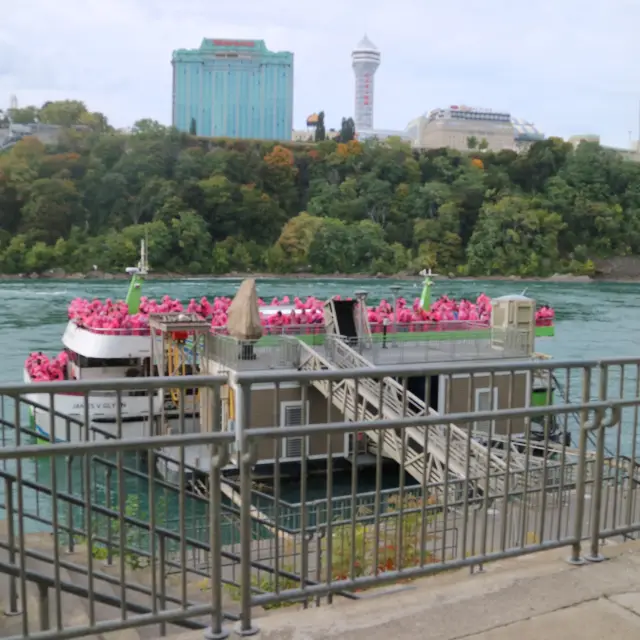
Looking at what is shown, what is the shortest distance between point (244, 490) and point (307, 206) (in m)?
122

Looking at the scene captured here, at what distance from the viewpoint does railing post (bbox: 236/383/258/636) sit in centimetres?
348

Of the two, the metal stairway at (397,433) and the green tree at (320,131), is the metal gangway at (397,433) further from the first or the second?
the green tree at (320,131)

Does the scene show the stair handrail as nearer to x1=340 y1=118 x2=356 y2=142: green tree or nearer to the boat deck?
the boat deck

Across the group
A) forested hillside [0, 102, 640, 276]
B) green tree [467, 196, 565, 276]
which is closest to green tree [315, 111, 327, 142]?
forested hillside [0, 102, 640, 276]

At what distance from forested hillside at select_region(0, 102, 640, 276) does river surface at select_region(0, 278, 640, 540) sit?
28.1ft

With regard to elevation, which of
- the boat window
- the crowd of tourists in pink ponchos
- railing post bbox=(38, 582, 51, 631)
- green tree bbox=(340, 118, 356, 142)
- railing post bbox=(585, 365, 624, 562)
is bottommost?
the boat window

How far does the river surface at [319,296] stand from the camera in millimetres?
24641

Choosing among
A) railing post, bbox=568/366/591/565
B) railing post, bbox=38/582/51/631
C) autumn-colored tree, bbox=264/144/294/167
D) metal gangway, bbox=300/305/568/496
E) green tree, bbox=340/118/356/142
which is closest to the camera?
railing post, bbox=38/582/51/631

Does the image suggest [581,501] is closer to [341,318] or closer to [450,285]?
[341,318]

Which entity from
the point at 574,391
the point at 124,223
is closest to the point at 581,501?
the point at 574,391

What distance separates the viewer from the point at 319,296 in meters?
73.0

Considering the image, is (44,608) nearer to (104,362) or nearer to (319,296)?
(104,362)

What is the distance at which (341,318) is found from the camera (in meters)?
21.6

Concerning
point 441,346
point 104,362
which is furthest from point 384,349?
point 104,362
